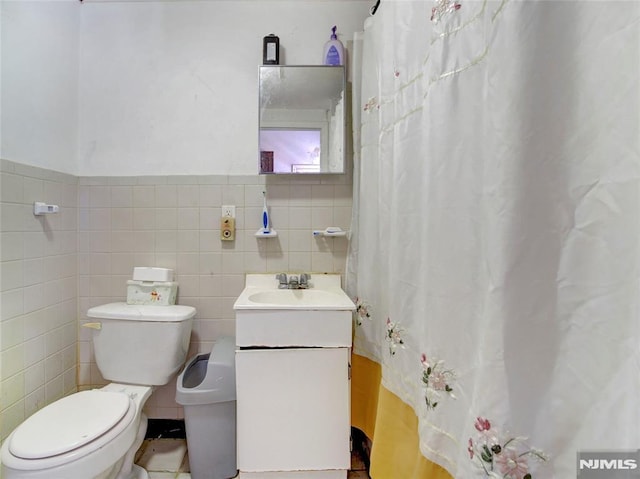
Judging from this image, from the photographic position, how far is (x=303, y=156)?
1525 millimetres

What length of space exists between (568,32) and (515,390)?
596 millimetres

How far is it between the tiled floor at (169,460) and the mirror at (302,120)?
1457mm

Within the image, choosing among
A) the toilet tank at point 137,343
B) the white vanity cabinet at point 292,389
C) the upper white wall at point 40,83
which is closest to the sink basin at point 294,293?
the white vanity cabinet at point 292,389

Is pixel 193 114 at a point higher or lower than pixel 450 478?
higher

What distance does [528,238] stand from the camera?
0.49 metres

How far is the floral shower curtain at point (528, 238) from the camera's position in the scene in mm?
414

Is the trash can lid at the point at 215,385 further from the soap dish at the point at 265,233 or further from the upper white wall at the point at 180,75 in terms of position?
the upper white wall at the point at 180,75

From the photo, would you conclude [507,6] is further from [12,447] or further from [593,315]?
[12,447]

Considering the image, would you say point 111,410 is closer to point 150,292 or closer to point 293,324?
point 150,292

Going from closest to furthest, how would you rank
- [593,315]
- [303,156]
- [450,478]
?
[593,315], [450,478], [303,156]

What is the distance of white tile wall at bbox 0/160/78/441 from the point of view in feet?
3.76

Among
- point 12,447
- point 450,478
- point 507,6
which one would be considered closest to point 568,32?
point 507,6

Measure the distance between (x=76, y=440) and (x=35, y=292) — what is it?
0.73 metres

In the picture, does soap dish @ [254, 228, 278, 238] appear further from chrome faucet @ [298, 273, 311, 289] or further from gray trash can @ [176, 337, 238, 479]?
gray trash can @ [176, 337, 238, 479]
